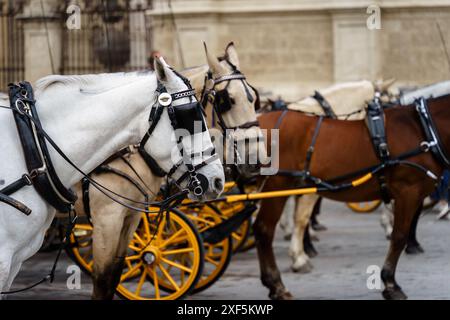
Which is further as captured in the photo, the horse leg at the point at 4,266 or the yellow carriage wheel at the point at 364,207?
the yellow carriage wheel at the point at 364,207


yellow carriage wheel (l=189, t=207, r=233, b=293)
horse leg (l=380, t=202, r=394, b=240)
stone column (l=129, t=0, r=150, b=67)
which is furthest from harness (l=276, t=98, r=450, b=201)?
stone column (l=129, t=0, r=150, b=67)

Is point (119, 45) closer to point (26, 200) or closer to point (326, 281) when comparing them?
point (326, 281)

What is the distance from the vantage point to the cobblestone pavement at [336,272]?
7555 mm

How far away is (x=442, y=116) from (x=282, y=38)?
26.1ft

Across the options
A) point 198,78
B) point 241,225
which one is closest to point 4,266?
point 198,78

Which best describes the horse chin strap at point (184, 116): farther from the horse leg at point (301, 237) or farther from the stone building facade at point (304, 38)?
the stone building facade at point (304, 38)

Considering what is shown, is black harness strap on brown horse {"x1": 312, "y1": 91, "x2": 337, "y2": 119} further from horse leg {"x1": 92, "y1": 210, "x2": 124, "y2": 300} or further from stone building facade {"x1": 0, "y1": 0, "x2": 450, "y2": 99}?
stone building facade {"x1": 0, "y1": 0, "x2": 450, "y2": 99}

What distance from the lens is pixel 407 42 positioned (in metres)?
Result: 14.4

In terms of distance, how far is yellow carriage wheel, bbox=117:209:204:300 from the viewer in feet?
22.6

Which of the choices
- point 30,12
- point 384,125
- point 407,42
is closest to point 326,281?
point 384,125

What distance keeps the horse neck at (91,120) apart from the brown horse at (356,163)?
3.18 meters

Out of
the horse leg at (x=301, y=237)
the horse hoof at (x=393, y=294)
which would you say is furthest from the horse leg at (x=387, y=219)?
the horse hoof at (x=393, y=294)

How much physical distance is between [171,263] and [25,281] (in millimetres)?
1730

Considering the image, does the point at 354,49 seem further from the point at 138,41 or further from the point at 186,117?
the point at 186,117
